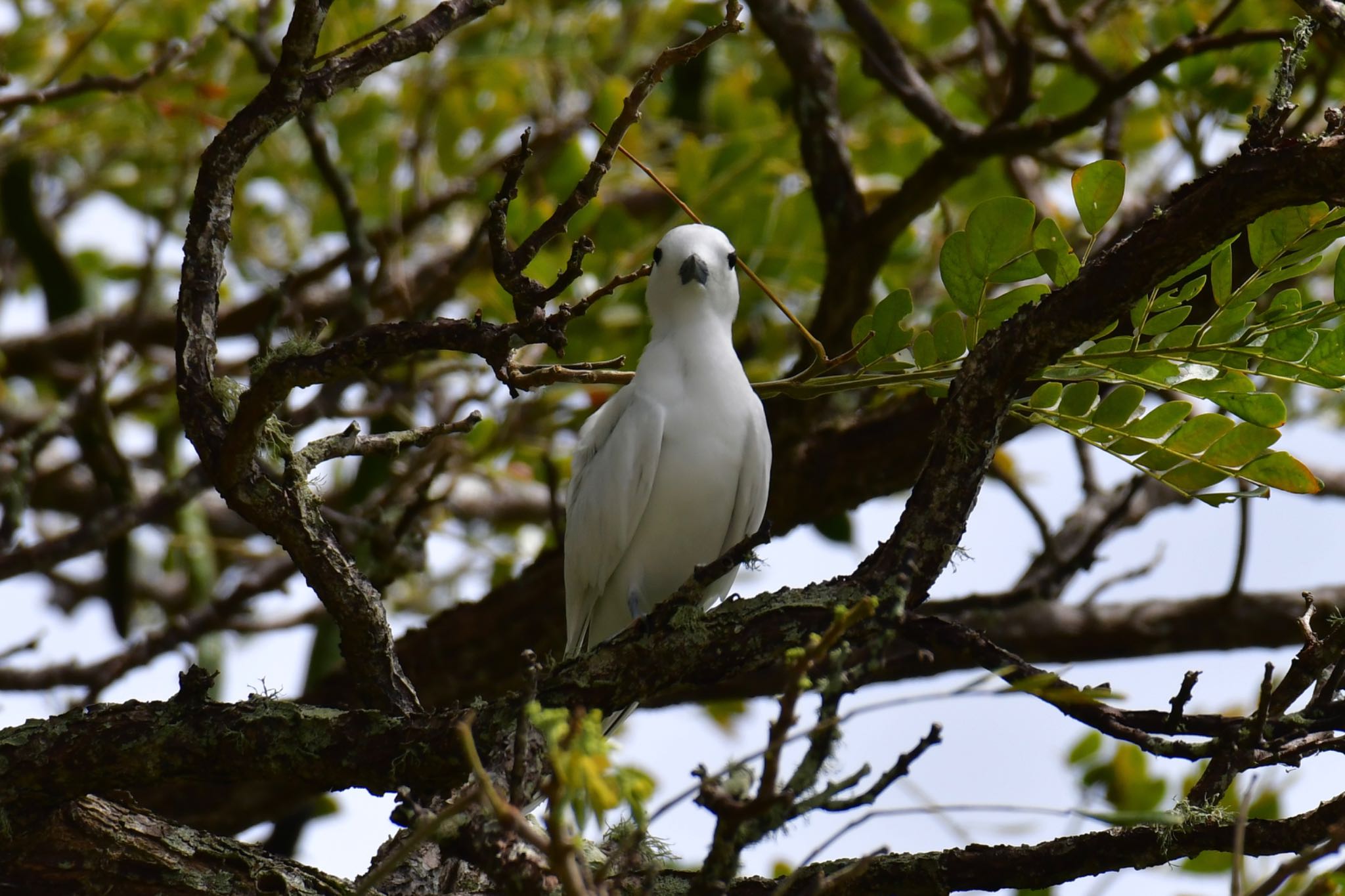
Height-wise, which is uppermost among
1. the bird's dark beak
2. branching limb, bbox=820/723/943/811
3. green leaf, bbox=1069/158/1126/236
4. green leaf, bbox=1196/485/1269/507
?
the bird's dark beak

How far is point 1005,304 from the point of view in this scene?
322 centimetres

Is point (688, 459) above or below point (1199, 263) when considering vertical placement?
above

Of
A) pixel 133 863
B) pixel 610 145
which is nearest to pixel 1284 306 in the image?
pixel 610 145

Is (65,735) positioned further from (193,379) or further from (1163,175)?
(1163,175)

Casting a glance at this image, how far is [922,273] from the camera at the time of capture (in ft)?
23.1

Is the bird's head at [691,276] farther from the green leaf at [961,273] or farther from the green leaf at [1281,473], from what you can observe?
the green leaf at [1281,473]

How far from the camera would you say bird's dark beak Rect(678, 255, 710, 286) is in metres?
4.09

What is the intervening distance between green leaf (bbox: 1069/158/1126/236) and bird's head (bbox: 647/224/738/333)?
135 cm

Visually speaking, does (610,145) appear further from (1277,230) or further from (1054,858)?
(1054,858)

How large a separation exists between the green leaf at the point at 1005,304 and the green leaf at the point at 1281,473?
0.61m

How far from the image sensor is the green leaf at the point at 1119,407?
10.3ft

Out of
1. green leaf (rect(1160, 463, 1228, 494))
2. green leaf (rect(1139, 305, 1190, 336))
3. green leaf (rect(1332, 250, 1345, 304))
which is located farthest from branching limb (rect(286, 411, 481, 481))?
green leaf (rect(1332, 250, 1345, 304))

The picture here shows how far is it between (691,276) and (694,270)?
19 mm

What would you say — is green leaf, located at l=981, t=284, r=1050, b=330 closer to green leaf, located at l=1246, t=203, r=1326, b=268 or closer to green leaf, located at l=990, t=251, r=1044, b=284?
green leaf, located at l=990, t=251, r=1044, b=284
